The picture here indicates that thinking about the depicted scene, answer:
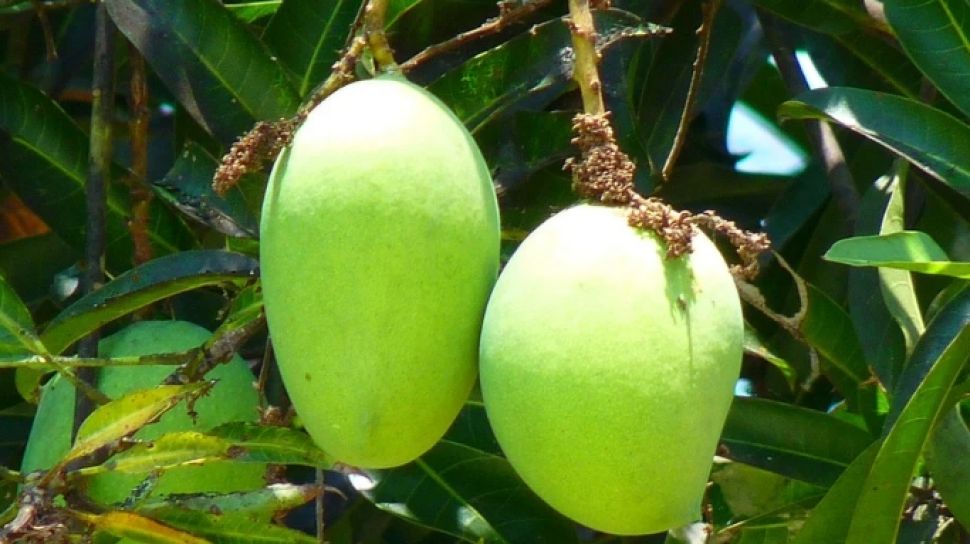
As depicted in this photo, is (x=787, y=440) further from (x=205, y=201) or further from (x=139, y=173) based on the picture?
(x=139, y=173)

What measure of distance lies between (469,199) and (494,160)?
0.52 m

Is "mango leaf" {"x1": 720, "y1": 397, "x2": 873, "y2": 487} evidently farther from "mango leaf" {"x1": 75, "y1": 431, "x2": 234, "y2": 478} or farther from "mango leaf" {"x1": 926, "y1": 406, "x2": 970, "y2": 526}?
"mango leaf" {"x1": 75, "y1": 431, "x2": 234, "y2": 478}

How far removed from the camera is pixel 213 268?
1.49m

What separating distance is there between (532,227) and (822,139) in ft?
1.72

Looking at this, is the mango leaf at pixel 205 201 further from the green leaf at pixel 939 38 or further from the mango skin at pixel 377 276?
the green leaf at pixel 939 38

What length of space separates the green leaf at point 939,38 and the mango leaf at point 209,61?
26.0 inches

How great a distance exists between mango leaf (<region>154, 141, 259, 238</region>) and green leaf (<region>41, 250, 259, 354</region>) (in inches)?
2.0

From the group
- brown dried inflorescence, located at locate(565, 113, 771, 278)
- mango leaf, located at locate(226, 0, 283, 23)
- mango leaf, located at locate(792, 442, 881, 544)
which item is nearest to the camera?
brown dried inflorescence, located at locate(565, 113, 771, 278)

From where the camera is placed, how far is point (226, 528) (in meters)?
1.37

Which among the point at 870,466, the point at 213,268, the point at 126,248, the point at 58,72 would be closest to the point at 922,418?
the point at 870,466

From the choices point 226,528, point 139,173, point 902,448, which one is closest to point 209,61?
point 139,173

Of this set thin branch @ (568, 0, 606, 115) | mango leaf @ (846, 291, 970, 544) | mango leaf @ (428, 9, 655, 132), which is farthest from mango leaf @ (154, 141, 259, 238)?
mango leaf @ (846, 291, 970, 544)

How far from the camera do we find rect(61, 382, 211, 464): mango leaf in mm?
1263

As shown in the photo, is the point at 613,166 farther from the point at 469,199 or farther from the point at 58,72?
the point at 58,72
